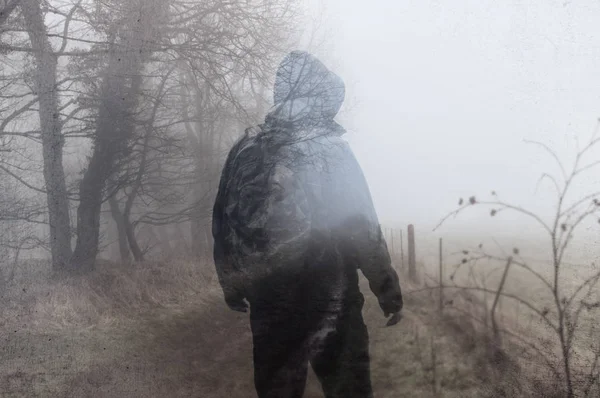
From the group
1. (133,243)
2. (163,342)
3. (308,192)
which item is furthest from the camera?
(133,243)

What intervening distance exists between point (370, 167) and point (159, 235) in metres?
1.49

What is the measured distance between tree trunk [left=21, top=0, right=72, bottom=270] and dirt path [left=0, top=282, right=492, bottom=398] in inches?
23.2

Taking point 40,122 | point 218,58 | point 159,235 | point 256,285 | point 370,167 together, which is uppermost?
point 218,58

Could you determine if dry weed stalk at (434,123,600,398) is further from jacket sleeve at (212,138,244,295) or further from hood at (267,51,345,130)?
jacket sleeve at (212,138,244,295)

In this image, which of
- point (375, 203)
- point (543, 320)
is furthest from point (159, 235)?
point (543, 320)

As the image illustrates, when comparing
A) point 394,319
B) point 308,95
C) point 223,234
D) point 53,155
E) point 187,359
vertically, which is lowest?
point 187,359

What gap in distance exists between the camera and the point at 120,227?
3.38 m

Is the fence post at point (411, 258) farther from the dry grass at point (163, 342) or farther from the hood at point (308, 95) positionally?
the hood at point (308, 95)

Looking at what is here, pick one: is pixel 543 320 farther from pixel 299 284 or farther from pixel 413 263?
pixel 299 284

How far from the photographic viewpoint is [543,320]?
254 cm

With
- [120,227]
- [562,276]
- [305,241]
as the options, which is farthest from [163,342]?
[562,276]

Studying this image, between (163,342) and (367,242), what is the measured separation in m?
1.37

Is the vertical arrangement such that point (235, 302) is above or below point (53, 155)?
below

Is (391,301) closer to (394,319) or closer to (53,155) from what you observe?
(394,319)
